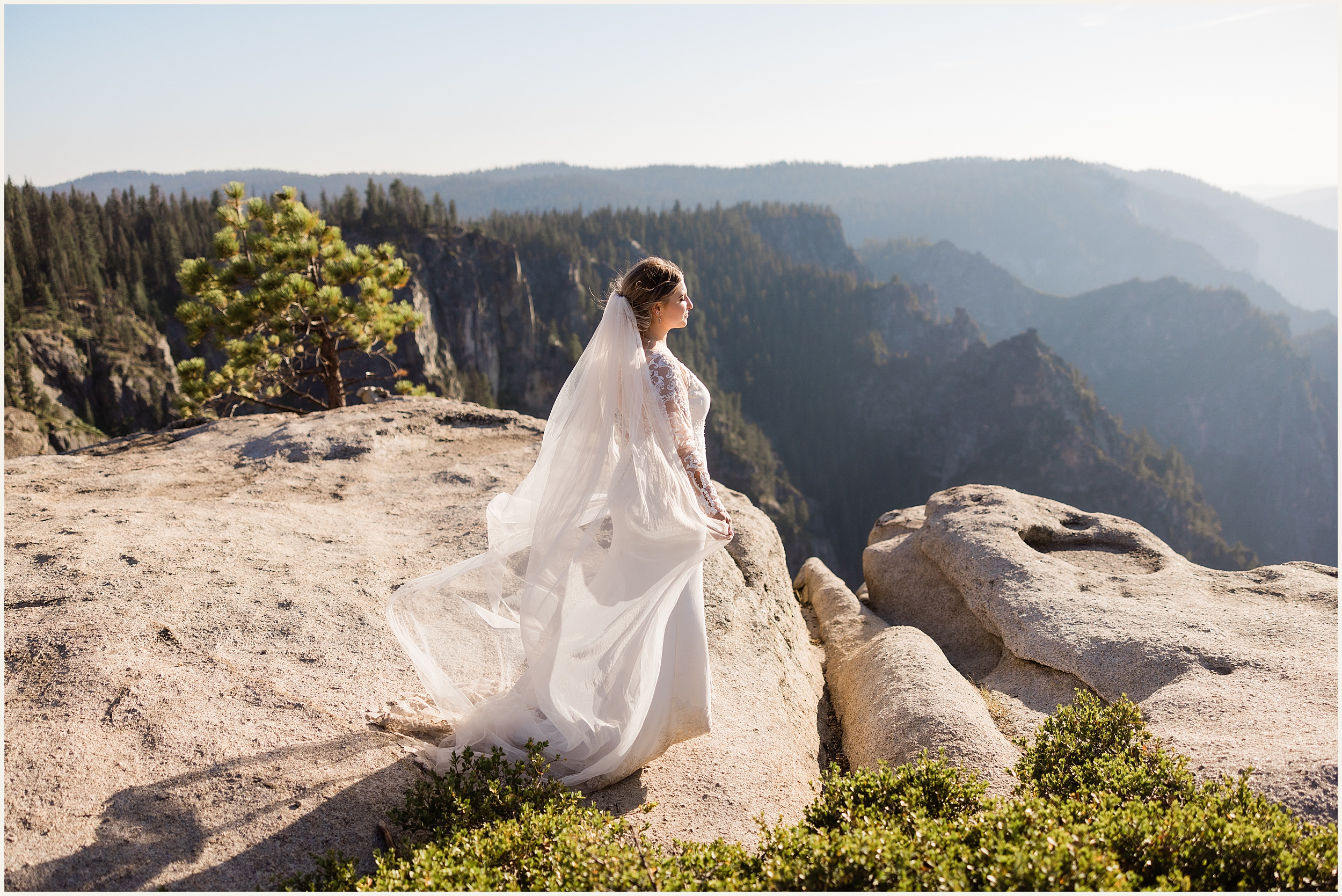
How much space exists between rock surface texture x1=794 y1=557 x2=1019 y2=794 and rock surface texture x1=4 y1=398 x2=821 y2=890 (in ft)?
1.15

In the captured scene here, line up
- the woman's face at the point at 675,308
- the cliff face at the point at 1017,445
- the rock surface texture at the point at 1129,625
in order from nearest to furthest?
the woman's face at the point at 675,308 → the rock surface texture at the point at 1129,625 → the cliff face at the point at 1017,445

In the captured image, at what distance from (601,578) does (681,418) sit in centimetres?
98

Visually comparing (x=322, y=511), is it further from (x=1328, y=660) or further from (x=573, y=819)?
(x=1328, y=660)

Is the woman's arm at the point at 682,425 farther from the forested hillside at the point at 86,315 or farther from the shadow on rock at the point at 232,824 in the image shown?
the forested hillside at the point at 86,315

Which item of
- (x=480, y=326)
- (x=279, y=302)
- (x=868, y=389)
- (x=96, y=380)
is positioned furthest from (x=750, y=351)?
(x=279, y=302)

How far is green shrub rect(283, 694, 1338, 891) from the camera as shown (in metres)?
2.71

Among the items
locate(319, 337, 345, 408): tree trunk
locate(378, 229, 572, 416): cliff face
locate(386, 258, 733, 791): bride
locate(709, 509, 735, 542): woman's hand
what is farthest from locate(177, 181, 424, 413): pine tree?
locate(378, 229, 572, 416): cliff face

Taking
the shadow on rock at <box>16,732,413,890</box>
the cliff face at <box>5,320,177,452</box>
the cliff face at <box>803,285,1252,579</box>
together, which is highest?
the shadow on rock at <box>16,732,413,890</box>

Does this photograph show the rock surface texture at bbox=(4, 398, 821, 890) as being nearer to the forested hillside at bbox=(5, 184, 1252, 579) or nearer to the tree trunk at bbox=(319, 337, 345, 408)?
the tree trunk at bbox=(319, 337, 345, 408)

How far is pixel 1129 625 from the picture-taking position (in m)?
6.23

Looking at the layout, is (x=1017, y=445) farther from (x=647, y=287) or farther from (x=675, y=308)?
(x=647, y=287)

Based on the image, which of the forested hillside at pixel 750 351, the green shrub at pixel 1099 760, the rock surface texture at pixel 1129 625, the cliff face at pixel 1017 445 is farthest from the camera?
the cliff face at pixel 1017 445

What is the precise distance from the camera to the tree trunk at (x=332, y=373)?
45.9ft

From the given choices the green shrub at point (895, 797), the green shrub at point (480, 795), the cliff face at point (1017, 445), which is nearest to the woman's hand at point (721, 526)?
the green shrub at point (895, 797)
